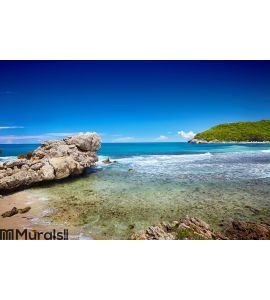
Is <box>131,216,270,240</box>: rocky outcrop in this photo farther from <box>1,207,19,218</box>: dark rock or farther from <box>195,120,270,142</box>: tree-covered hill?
<box>195,120,270,142</box>: tree-covered hill

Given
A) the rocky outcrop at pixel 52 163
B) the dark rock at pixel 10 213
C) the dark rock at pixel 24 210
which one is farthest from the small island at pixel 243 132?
the dark rock at pixel 10 213

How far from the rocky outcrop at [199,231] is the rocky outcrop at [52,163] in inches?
216

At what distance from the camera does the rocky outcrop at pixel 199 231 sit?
220 inches

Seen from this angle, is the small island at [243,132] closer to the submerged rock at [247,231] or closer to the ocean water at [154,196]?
the ocean water at [154,196]

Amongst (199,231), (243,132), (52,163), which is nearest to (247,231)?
(199,231)

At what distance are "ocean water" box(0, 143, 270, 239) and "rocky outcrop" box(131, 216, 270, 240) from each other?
262 mm

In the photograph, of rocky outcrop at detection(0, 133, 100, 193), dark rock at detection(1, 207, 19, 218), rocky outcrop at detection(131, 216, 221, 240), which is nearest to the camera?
rocky outcrop at detection(131, 216, 221, 240)

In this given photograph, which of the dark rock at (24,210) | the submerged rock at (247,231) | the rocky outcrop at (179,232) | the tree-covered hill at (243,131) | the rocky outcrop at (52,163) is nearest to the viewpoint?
the rocky outcrop at (179,232)

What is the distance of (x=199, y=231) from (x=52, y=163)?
7.08m

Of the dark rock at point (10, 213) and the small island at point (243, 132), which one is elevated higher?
the small island at point (243, 132)

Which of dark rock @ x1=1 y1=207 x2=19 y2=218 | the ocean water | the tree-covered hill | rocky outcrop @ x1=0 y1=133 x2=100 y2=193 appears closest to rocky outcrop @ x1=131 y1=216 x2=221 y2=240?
the ocean water

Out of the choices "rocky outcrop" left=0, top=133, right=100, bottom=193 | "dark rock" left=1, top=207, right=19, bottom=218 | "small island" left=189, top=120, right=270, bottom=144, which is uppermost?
"small island" left=189, top=120, right=270, bottom=144

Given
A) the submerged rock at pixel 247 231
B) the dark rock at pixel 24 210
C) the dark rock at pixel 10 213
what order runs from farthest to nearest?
the dark rock at pixel 24 210 → the dark rock at pixel 10 213 → the submerged rock at pixel 247 231

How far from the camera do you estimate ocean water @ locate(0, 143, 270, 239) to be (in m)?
6.46
